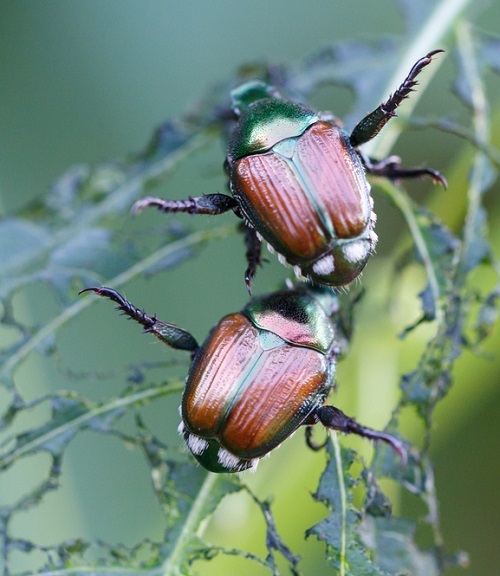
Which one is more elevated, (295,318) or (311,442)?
(295,318)

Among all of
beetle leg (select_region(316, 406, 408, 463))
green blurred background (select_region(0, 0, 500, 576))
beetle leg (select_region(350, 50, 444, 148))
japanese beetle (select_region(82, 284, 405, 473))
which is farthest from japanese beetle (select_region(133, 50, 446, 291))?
green blurred background (select_region(0, 0, 500, 576))

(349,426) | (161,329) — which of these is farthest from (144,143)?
(349,426)

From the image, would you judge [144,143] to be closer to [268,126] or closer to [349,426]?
[268,126]

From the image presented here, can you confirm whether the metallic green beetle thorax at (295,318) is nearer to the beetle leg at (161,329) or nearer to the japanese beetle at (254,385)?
the japanese beetle at (254,385)

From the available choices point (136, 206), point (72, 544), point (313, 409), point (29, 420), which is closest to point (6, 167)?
point (29, 420)

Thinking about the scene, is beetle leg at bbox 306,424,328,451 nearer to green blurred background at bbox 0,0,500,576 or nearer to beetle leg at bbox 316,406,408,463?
beetle leg at bbox 316,406,408,463

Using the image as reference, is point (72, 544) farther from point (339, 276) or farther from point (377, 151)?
point (377, 151)

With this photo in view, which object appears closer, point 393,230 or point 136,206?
point 136,206

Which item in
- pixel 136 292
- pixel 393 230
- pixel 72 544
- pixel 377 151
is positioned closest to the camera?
pixel 72 544
